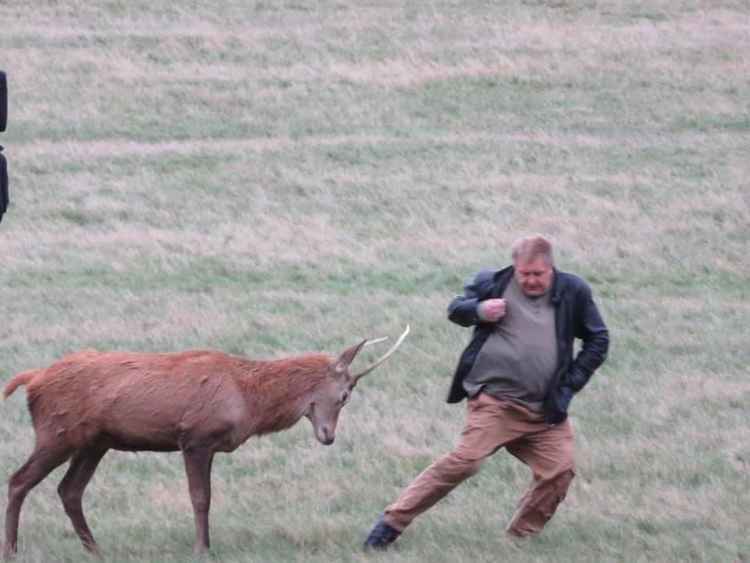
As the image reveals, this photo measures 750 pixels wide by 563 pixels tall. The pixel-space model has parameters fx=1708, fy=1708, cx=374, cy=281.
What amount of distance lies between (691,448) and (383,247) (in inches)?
330

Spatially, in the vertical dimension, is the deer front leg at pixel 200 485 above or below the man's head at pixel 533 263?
below

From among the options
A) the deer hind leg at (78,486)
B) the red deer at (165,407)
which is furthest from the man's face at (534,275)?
the deer hind leg at (78,486)

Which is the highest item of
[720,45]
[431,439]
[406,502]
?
[406,502]

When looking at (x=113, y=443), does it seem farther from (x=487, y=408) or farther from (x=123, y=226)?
(x=123, y=226)

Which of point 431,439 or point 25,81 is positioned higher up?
point 431,439

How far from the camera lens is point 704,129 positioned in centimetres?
2670

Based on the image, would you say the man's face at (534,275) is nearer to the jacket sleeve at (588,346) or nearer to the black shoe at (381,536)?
the jacket sleeve at (588,346)

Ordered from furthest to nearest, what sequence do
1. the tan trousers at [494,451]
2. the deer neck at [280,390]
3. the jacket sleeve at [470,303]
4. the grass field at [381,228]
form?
the grass field at [381,228] → the deer neck at [280,390] → the tan trousers at [494,451] → the jacket sleeve at [470,303]

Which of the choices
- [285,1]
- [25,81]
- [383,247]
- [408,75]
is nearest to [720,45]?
[408,75]

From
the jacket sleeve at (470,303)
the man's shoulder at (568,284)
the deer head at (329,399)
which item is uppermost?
the man's shoulder at (568,284)

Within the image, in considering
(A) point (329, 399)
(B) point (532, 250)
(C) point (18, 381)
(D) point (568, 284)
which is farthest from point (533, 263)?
(C) point (18, 381)

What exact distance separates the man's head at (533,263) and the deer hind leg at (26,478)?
2.27m

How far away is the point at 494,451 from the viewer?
8.05 m

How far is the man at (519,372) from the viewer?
792cm
